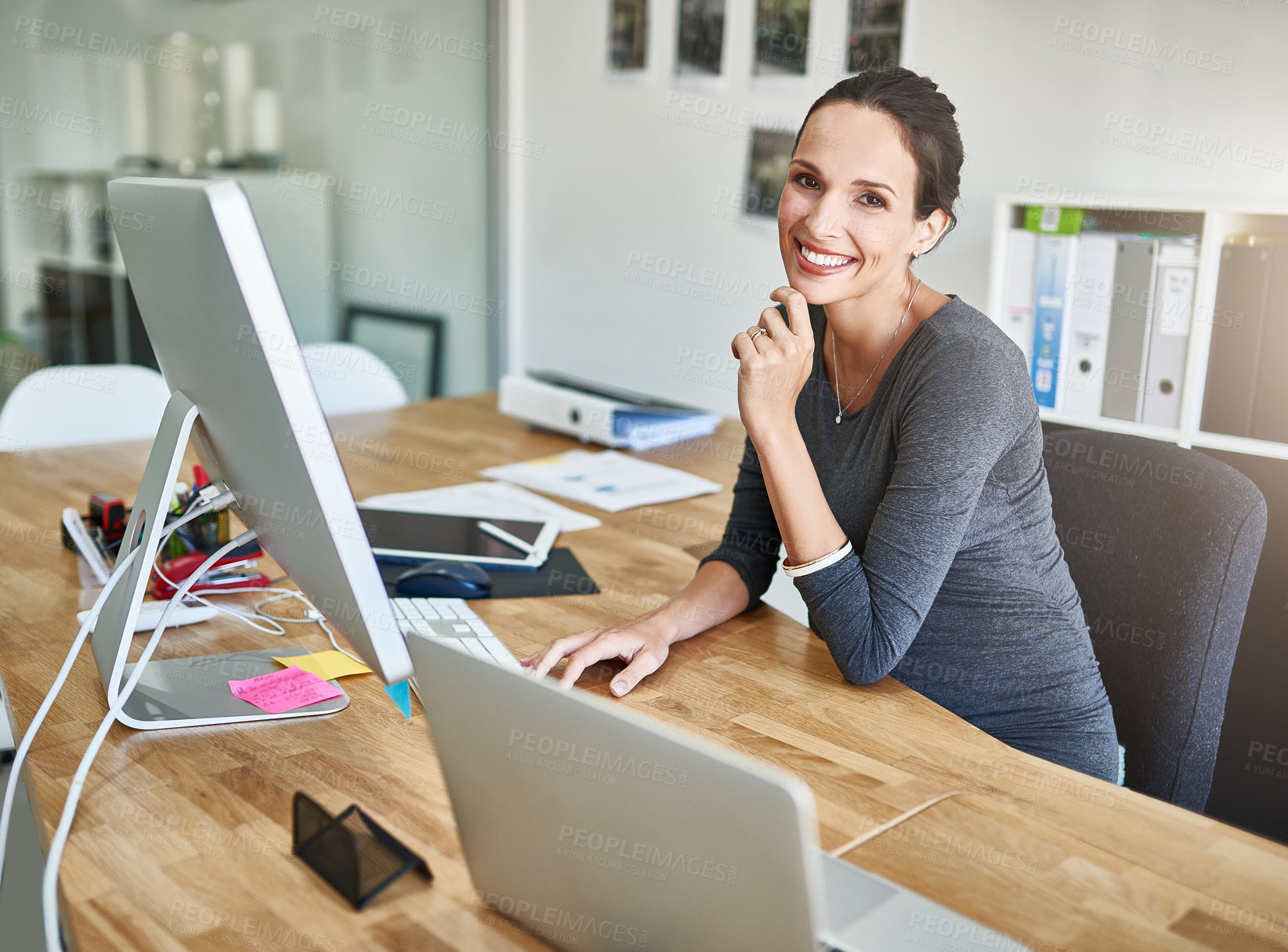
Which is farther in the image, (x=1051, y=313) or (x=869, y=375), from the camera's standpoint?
(x=1051, y=313)

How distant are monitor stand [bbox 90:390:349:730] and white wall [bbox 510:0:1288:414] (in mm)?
2173

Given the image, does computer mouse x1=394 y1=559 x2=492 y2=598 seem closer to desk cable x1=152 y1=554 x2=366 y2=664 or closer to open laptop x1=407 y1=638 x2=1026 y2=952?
desk cable x1=152 y1=554 x2=366 y2=664

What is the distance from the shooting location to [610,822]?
24.7 inches

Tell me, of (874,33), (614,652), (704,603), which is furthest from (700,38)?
(614,652)

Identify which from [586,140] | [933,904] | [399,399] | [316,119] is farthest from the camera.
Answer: [586,140]

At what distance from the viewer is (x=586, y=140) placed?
3807 mm

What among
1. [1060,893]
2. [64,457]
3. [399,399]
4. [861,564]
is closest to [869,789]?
[1060,893]

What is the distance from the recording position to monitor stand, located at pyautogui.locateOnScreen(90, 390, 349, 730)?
0.98m

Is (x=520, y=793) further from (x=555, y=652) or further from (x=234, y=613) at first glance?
(x=234, y=613)

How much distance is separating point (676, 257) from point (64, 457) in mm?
2048

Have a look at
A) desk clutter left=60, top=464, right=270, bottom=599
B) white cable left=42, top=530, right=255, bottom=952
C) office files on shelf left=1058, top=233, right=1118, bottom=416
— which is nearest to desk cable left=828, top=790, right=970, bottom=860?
white cable left=42, top=530, right=255, bottom=952

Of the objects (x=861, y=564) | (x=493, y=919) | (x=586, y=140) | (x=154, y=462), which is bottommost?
(x=493, y=919)

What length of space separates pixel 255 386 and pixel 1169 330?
199cm

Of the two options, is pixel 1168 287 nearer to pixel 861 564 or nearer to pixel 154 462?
pixel 861 564
